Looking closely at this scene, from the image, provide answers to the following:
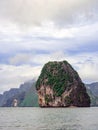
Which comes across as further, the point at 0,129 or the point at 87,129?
the point at 0,129

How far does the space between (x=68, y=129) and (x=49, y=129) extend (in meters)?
3.85

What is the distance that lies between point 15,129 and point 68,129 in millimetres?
11032

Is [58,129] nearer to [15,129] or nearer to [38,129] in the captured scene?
[38,129]

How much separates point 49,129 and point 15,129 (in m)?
7.20

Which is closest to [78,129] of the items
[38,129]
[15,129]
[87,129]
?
[87,129]

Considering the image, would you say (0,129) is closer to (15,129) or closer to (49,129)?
(15,129)

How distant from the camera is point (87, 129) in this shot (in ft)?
241

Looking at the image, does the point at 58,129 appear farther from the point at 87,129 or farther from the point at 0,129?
the point at 0,129

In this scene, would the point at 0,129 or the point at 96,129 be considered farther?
the point at 0,129

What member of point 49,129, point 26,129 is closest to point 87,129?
point 49,129

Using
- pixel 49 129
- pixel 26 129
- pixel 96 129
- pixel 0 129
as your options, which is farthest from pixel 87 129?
pixel 0 129

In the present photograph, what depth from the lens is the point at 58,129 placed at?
75562 mm

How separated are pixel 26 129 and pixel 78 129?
10751 mm

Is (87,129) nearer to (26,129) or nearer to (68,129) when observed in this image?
(68,129)
